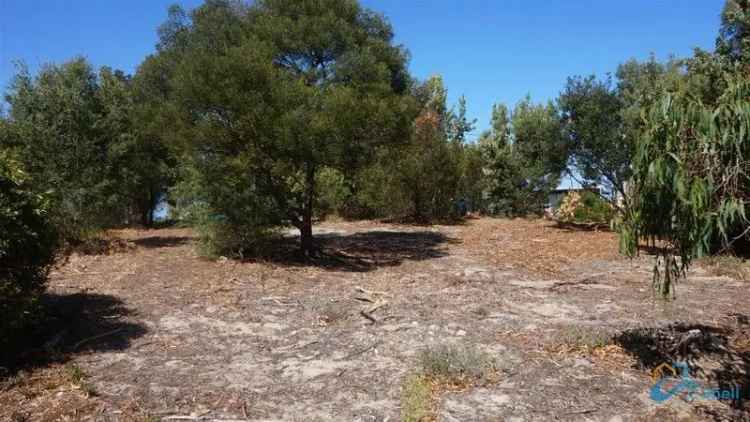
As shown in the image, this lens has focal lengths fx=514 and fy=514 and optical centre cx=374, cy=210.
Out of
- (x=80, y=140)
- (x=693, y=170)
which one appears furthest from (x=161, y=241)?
(x=693, y=170)

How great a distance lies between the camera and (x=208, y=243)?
9.29 metres

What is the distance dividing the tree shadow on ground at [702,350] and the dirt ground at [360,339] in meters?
0.02

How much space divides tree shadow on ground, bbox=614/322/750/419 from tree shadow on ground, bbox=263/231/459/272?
493 cm

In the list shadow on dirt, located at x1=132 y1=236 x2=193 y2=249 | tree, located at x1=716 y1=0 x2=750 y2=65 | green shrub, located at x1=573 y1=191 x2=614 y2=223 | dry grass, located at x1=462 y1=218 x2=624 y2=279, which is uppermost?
tree, located at x1=716 y1=0 x2=750 y2=65

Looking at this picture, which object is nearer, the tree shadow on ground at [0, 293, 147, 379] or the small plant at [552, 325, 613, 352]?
the tree shadow on ground at [0, 293, 147, 379]

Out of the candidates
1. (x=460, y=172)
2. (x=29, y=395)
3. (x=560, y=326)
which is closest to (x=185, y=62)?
(x=29, y=395)

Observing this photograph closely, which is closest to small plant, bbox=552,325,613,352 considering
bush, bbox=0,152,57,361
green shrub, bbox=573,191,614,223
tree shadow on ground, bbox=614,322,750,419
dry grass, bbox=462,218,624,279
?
tree shadow on ground, bbox=614,322,750,419

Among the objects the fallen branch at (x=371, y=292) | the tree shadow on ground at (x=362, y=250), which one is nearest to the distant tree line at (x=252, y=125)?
the tree shadow on ground at (x=362, y=250)

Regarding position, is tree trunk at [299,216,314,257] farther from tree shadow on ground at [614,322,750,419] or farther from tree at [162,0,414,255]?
tree shadow on ground at [614,322,750,419]

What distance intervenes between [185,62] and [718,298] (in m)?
8.84

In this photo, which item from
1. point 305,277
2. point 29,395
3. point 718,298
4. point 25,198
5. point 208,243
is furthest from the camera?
point 208,243

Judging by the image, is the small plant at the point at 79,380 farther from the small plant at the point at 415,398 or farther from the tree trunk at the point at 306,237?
the tree trunk at the point at 306,237

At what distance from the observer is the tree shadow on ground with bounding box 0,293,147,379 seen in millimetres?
4664

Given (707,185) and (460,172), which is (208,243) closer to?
(707,185)
